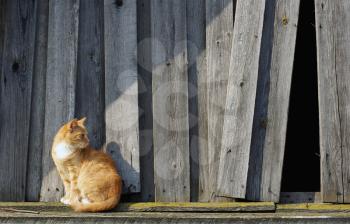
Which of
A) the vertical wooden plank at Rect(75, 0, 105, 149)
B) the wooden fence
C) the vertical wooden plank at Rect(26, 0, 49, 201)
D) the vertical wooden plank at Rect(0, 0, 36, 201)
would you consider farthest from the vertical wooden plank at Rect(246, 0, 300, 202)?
the vertical wooden plank at Rect(0, 0, 36, 201)

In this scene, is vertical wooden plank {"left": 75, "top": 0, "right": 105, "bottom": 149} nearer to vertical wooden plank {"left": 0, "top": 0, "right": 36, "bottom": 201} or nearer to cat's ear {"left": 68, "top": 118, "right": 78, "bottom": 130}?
cat's ear {"left": 68, "top": 118, "right": 78, "bottom": 130}

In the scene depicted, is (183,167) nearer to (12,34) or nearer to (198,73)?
(198,73)

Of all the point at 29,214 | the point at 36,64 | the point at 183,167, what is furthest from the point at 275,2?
the point at 29,214

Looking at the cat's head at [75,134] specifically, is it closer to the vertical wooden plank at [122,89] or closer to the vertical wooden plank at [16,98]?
the vertical wooden plank at [122,89]

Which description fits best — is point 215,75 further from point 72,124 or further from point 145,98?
point 72,124

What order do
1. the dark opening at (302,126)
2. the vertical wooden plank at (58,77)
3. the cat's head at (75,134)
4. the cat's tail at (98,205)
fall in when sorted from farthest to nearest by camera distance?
the dark opening at (302,126) < the vertical wooden plank at (58,77) < the cat's head at (75,134) < the cat's tail at (98,205)

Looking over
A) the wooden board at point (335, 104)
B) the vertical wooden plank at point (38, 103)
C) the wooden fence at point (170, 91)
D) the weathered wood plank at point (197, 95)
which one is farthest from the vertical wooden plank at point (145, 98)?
the wooden board at point (335, 104)

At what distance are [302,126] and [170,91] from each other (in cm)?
192

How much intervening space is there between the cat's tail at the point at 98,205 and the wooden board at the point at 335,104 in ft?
4.44

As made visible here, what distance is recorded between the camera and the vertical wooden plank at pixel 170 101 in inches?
168

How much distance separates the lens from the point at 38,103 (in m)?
4.46

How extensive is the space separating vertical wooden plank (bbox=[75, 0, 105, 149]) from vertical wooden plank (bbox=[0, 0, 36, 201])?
1.15ft

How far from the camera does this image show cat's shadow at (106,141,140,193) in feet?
14.0

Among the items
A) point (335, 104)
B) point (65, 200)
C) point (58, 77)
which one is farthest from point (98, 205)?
point (335, 104)
